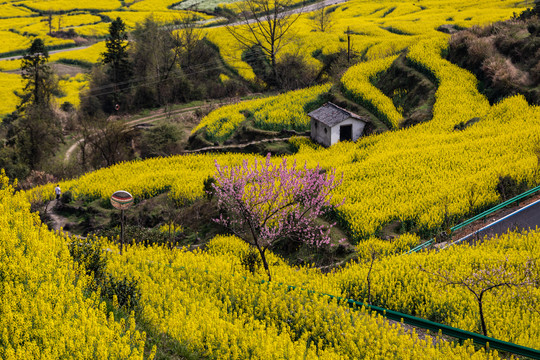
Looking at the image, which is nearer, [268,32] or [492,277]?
[492,277]

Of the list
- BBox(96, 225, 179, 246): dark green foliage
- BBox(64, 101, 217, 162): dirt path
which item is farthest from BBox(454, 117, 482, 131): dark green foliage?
BBox(64, 101, 217, 162): dirt path

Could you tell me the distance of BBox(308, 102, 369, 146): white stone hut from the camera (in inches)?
1312

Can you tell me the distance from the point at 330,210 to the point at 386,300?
8.30 metres

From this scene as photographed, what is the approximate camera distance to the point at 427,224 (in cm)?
1973

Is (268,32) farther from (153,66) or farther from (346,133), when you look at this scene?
(346,133)

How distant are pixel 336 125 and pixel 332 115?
1.07 metres

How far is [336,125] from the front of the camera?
33.3 metres

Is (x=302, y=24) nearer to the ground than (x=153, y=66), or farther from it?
farther from it

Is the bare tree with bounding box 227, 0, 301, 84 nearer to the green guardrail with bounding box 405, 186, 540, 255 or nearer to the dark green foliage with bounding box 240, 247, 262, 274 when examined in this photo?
the green guardrail with bounding box 405, 186, 540, 255

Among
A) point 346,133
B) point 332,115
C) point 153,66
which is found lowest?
point 346,133

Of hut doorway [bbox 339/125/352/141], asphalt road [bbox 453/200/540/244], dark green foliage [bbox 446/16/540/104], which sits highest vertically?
dark green foliage [bbox 446/16/540/104]

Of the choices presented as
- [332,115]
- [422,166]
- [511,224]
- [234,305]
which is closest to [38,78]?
[332,115]

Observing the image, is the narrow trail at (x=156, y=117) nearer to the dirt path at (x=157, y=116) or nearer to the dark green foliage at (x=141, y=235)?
the dirt path at (x=157, y=116)

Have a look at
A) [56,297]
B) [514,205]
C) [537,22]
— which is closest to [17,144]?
[56,297]
